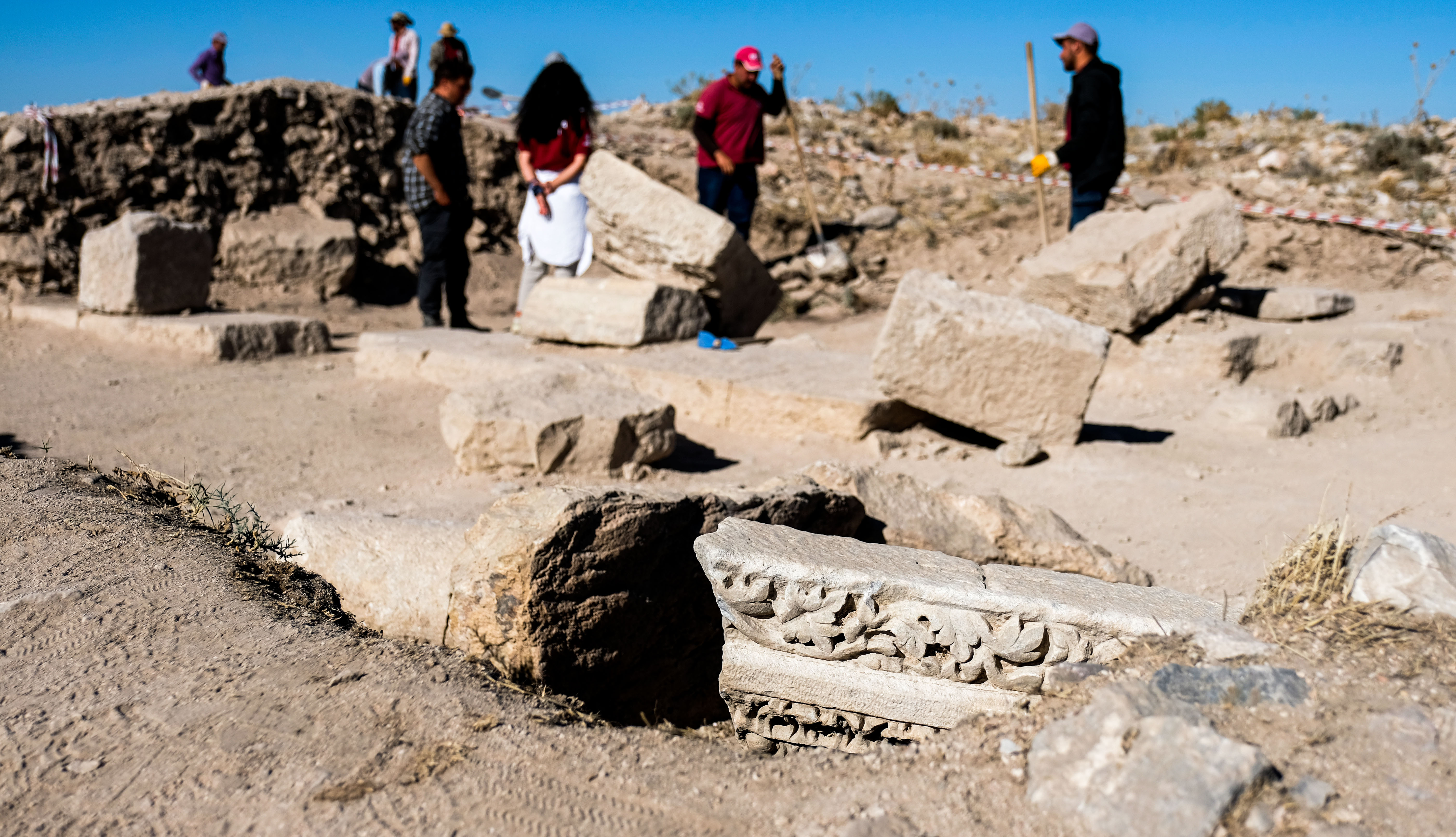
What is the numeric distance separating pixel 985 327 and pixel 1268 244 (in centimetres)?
617

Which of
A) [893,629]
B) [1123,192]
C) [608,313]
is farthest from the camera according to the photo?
[1123,192]

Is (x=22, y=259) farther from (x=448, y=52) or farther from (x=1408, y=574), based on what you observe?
(x=1408, y=574)

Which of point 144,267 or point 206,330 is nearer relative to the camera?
point 206,330

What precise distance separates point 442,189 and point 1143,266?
14.6 ft

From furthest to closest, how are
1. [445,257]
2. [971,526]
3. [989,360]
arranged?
[445,257], [989,360], [971,526]

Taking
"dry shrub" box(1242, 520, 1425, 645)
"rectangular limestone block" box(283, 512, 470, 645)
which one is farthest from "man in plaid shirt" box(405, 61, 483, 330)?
"dry shrub" box(1242, 520, 1425, 645)

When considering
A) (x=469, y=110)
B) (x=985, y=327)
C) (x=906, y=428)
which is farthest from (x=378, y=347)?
(x=469, y=110)

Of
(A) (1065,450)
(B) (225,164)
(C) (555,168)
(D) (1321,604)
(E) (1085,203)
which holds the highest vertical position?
(E) (1085,203)

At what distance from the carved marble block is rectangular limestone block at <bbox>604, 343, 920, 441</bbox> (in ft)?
8.63

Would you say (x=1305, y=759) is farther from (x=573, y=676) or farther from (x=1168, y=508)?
(x=1168, y=508)

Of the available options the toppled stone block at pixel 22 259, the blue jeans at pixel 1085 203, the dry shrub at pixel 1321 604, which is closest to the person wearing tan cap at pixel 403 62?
the toppled stone block at pixel 22 259

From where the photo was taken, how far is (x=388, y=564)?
264cm

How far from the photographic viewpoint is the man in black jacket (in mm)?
6309

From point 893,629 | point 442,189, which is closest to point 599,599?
point 893,629
